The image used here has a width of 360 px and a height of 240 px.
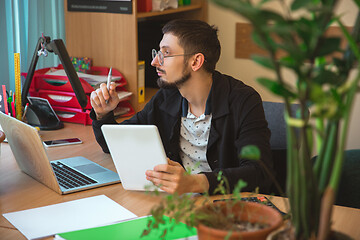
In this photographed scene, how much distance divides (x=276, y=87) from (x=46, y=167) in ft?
2.96

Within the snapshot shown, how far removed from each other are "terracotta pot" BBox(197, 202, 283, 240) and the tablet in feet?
1.48

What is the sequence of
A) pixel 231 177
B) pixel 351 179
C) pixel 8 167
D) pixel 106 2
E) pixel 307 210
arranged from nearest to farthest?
pixel 307 210
pixel 231 177
pixel 8 167
pixel 351 179
pixel 106 2

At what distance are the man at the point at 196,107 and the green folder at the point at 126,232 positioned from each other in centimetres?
53

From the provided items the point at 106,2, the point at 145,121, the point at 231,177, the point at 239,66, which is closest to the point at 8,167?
the point at 145,121

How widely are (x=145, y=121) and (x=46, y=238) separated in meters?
0.83

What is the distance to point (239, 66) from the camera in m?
3.36

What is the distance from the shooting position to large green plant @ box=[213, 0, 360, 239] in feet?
2.32

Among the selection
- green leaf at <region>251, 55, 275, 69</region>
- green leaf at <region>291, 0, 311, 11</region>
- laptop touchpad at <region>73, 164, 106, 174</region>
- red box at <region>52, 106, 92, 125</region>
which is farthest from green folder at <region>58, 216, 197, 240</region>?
red box at <region>52, 106, 92, 125</region>

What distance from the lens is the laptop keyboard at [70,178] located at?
1.52 meters

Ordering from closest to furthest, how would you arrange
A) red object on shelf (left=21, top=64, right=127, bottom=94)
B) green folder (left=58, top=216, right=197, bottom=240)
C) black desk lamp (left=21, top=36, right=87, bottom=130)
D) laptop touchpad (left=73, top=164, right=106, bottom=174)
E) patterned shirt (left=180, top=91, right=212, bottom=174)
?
green folder (left=58, top=216, right=197, bottom=240), laptop touchpad (left=73, top=164, right=106, bottom=174), patterned shirt (left=180, top=91, right=212, bottom=174), black desk lamp (left=21, top=36, right=87, bottom=130), red object on shelf (left=21, top=64, right=127, bottom=94)

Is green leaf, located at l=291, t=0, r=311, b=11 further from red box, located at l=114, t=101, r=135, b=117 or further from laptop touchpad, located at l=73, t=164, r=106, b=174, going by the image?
red box, located at l=114, t=101, r=135, b=117

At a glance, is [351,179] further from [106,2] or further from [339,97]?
[106,2]

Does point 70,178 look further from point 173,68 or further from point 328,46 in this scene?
point 328,46

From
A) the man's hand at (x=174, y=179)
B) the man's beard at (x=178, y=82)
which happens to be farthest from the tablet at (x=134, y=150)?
the man's beard at (x=178, y=82)
